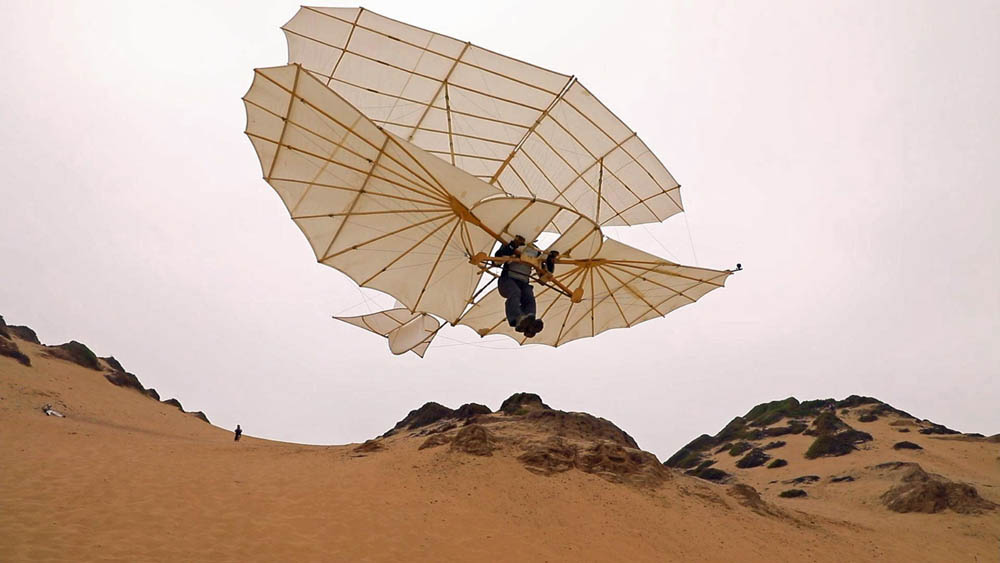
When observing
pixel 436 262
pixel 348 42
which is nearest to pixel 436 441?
pixel 436 262

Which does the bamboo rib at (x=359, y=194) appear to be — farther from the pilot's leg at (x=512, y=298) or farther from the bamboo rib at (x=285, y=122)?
the pilot's leg at (x=512, y=298)

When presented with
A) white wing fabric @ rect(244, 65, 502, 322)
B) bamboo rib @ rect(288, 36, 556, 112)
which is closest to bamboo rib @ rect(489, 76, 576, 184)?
bamboo rib @ rect(288, 36, 556, 112)

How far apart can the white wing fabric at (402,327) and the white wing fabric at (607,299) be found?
87 cm

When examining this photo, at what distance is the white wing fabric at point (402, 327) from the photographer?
13.7 metres

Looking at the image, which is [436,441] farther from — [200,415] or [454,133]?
[200,415]

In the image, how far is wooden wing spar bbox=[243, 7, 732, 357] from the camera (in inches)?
365

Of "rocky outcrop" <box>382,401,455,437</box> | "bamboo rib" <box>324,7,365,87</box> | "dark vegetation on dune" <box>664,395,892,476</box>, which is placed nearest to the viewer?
"bamboo rib" <box>324,7,365,87</box>

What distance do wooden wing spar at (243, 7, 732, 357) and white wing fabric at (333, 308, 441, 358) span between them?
0.11 ft

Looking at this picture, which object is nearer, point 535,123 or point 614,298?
point 535,123

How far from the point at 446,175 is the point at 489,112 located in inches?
161

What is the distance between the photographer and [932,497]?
82.3 ft

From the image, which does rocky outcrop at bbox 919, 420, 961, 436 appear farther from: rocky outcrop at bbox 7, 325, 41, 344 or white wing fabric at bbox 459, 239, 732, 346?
rocky outcrop at bbox 7, 325, 41, 344

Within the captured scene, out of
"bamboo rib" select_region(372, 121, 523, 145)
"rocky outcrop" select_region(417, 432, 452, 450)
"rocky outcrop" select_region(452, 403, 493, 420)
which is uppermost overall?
"bamboo rib" select_region(372, 121, 523, 145)

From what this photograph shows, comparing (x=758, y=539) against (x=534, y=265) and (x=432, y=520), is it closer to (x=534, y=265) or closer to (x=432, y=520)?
(x=432, y=520)
